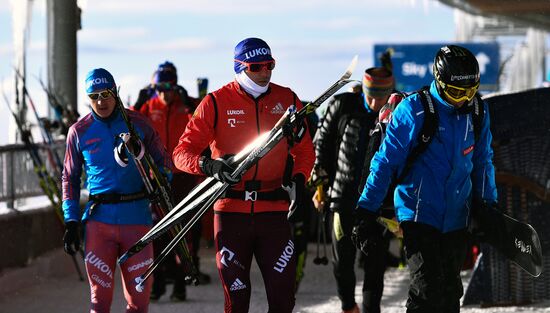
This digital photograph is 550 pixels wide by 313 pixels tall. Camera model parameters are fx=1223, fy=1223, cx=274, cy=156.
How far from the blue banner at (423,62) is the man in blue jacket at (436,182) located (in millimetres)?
33549

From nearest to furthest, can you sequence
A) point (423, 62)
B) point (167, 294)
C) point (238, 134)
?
1. point (238, 134)
2. point (167, 294)
3. point (423, 62)

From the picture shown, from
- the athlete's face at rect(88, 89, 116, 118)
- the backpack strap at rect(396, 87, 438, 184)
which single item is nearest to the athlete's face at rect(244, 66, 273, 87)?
the athlete's face at rect(88, 89, 116, 118)

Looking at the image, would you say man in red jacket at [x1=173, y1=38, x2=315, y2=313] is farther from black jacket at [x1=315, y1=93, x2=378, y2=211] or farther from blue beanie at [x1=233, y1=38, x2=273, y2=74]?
black jacket at [x1=315, y1=93, x2=378, y2=211]

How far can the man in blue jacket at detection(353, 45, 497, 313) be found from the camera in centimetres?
634

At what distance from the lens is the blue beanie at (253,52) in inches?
281

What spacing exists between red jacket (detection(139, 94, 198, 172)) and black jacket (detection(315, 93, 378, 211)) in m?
2.22

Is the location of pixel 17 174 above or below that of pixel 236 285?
below

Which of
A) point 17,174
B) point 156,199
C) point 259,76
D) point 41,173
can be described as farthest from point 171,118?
point 259,76

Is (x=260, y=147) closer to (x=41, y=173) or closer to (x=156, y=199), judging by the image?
(x=156, y=199)

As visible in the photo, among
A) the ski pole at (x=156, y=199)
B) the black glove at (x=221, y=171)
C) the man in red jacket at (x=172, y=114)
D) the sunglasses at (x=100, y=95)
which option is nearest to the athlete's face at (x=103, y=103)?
the sunglasses at (x=100, y=95)

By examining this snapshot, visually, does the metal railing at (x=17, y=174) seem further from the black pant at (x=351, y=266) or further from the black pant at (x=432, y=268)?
the black pant at (x=432, y=268)

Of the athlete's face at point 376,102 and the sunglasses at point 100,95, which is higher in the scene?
the sunglasses at point 100,95

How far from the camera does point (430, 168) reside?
252 inches

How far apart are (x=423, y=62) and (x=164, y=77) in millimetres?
29957
